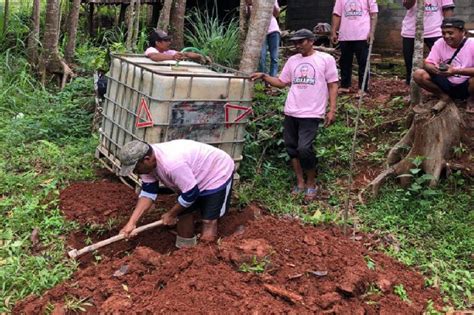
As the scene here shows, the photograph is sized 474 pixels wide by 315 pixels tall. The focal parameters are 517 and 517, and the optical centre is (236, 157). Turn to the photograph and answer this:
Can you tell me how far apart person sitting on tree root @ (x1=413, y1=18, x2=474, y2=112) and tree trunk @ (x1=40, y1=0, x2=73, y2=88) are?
619cm

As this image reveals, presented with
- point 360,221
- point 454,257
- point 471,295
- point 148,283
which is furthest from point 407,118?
point 148,283

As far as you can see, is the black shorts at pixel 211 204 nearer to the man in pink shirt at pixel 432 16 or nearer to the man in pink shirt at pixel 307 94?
the man in pink shirt at pixel 307 94

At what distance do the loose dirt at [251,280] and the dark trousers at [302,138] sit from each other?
3.68 ft

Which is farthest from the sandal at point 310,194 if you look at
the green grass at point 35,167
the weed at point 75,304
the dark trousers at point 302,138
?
the weed at point 75,304

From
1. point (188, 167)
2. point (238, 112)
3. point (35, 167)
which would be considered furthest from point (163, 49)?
point (188, 167)

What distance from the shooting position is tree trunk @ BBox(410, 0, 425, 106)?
5535mm

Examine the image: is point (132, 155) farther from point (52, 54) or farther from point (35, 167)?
point (52, 54)

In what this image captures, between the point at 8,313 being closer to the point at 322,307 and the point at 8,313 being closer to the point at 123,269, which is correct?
the point at 123,269

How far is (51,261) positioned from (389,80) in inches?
247

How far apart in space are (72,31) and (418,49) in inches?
255

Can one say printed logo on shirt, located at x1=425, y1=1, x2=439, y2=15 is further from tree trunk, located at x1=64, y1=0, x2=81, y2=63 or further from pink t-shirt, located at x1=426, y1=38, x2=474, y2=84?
tree trunk, located at x1=64, y1=0, x2=81, y2=63

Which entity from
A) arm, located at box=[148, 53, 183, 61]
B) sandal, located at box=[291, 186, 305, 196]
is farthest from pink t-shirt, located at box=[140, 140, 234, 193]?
arm, located at box=[148, 53, 183, 61]

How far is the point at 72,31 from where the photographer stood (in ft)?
31.5

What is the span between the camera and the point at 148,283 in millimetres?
3566
